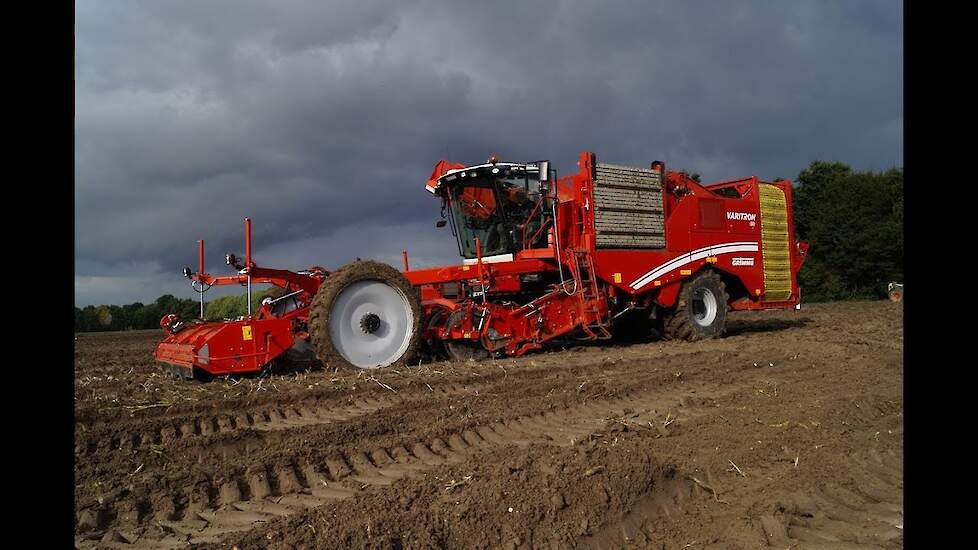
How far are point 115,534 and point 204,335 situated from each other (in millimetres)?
4123

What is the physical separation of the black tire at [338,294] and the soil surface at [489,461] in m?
0.30

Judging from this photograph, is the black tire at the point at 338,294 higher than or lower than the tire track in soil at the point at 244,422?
higher

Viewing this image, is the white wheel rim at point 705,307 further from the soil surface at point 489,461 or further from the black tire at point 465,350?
the black tire at point 465,350

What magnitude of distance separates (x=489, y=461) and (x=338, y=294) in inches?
154

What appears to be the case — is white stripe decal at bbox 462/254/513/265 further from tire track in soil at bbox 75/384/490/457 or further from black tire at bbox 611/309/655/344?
tire track in soil at bbox 75/384/490/457

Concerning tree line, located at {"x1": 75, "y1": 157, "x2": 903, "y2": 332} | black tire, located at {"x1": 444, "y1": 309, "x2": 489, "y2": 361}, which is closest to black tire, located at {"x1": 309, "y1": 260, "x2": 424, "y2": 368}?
black tire, located at {"x1": 444, "y1": 309, "x2": 489, "y2": 361}

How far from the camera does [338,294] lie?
23.7 ft

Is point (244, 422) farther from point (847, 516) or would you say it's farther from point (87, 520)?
point (847, 516)

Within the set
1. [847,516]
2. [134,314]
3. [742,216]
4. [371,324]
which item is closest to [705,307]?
[742,216]

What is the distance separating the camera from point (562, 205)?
32.5 ft

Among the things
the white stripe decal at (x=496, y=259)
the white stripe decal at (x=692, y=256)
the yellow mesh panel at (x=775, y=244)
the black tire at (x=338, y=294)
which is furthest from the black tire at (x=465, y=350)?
the yellow mesh panel at (x=775, y=244)

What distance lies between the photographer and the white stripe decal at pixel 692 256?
33.2ft

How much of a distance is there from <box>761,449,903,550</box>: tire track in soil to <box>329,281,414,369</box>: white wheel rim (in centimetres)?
501

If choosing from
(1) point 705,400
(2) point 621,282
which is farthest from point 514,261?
(1) point 705,400
